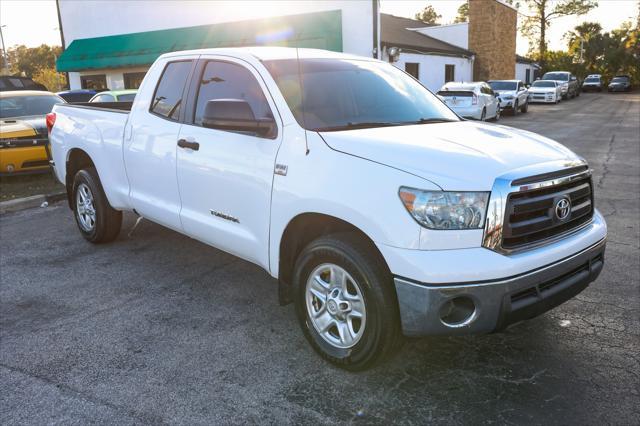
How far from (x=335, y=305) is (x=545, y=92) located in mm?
33858

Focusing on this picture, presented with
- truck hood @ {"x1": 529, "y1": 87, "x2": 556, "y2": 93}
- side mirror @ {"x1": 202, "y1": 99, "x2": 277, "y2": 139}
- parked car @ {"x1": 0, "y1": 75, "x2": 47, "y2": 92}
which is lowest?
truck hood @ {"x1": 529, "y1": 87, "x2": 556, "y2": 93}

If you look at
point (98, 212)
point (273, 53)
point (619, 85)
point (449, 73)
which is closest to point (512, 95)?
point (449, 73)

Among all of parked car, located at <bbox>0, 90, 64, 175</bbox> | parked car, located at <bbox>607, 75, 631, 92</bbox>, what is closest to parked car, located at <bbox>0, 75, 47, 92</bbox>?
parked car, located at <bbox>0, 90, 64, 175</bbox>

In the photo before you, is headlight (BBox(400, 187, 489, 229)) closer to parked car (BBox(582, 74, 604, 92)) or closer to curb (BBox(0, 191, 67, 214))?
curb (BBox(0, 191, 67, 214))

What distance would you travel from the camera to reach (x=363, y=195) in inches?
120

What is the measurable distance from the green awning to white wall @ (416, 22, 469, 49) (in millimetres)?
16582

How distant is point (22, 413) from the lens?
306cm

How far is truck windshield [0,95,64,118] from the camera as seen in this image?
10.8 metres

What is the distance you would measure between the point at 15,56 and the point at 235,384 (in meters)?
104

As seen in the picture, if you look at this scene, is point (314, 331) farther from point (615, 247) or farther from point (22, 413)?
point (615, 247)

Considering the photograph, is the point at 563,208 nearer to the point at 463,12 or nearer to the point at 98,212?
the point at 98,212

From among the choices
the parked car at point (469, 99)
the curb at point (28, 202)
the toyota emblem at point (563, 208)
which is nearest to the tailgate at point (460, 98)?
the parked car at point (469, 99)

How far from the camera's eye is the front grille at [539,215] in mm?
2975

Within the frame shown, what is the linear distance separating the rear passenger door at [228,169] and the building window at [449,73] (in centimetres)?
2897
